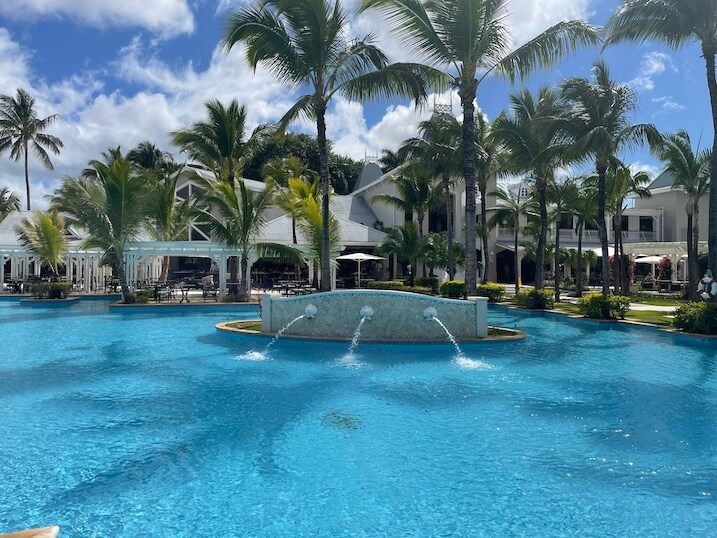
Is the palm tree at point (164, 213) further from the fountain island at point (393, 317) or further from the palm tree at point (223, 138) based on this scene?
the fountain island at point (393, 317)

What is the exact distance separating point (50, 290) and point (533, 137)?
74.9 feet

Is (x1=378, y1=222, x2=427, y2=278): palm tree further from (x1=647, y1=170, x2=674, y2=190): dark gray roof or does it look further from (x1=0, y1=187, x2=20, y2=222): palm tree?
(x1=0, y1=187, x2=20, y2=222): palm tree

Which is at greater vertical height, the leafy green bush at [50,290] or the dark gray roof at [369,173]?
the dark gray roof at [369,173]

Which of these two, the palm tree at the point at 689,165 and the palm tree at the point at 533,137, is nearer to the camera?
the palm tree at the point at 533,137

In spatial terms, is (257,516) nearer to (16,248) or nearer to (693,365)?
(693,365)

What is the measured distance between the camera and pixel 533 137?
20.9m

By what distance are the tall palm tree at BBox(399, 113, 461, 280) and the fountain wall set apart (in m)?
11.9

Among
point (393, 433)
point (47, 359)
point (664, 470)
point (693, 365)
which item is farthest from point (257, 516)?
point (693, 365)

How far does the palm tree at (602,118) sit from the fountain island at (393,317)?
714 cm

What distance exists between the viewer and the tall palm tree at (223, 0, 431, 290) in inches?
576

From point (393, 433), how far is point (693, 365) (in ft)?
25.5

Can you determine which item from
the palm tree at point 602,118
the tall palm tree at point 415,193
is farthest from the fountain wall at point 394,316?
the tall palm tree at point 415,193

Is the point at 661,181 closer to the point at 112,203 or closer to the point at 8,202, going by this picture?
the point at 112,203

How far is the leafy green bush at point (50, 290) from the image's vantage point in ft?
82.5
